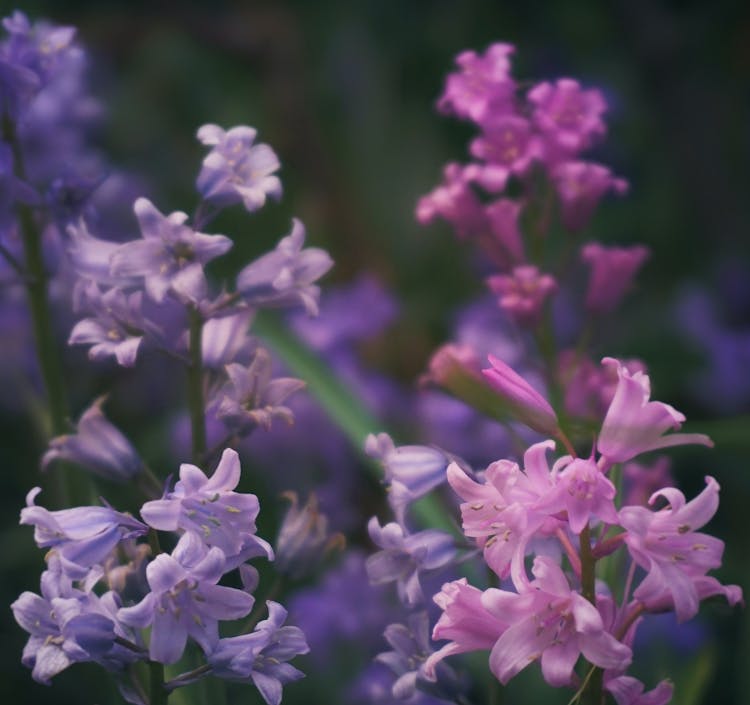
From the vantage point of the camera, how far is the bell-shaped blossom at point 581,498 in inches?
33.8

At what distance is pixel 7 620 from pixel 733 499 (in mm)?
1075

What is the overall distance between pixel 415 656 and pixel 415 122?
237cm

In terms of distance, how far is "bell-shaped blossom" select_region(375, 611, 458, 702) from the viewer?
1.04 meters

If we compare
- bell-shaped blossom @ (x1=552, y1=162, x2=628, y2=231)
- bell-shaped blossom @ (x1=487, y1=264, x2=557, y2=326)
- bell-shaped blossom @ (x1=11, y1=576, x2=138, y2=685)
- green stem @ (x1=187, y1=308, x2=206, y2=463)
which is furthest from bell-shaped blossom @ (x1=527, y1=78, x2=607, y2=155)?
bell-shaped blossom @ (x1=11, y1=576, x2=138, y2=685)

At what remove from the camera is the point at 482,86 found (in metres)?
1.35

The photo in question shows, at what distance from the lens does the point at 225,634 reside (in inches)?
50.4

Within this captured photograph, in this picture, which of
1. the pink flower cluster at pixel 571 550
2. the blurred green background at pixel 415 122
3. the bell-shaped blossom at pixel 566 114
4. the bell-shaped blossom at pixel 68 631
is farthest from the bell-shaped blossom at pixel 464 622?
the blurred green background at pixel 415 122

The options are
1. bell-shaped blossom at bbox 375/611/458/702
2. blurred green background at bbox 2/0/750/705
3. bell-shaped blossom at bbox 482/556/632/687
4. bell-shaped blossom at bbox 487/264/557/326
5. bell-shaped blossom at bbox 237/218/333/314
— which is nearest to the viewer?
bell-shaped blossom at bbox 482/556/632/687

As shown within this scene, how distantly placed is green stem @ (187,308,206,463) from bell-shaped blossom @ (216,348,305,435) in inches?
0.7

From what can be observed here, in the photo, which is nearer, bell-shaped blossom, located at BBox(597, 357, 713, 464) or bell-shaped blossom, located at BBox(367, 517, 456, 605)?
bell-shaped blossom, located at BBox(597, 357, 713, 464)

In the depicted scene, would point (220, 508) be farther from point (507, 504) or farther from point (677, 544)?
point (677, 544)

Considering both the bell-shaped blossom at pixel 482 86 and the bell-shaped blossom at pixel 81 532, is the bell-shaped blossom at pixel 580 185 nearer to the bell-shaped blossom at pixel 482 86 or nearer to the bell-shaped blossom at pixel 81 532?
the bell-shaped blossom at pixel 482 86

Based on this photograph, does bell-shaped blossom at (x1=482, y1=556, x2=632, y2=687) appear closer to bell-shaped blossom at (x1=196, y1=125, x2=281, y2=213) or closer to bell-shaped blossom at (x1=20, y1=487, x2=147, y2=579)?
bell-shaped blossom at (x1=20, y1=487, x2=147, y2=579)

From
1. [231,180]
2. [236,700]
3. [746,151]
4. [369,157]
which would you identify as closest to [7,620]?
[236,700]
